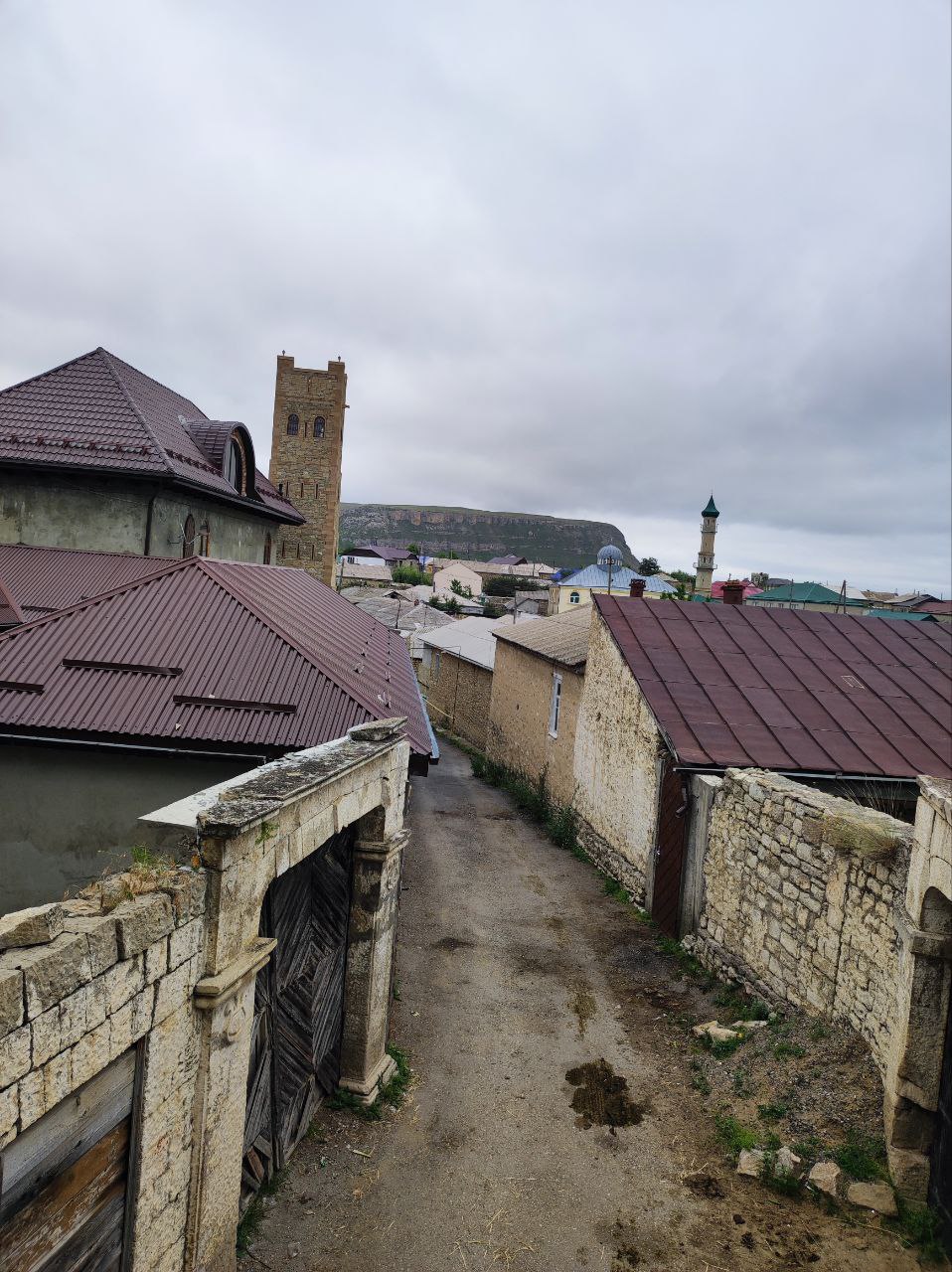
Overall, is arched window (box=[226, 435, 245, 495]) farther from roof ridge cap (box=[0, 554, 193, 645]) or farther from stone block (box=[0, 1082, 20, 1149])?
stone block (box=[0, 1082, 20, 1149])

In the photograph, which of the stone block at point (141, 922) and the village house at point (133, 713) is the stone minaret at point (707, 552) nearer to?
the village house at point (133, 713)

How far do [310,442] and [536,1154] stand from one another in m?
36.3

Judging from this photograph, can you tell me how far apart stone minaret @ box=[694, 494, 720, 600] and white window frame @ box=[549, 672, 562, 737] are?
36180mm

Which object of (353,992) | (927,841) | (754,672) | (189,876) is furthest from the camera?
(754,672)

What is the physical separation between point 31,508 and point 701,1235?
49.4 feet

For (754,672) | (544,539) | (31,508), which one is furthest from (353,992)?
(544,539)

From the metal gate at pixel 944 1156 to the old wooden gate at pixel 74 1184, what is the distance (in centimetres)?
490

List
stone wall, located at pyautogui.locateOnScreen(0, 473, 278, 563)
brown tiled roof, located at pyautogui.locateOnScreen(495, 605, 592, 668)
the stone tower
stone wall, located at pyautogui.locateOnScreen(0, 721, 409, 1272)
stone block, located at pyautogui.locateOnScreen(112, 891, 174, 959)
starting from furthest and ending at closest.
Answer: the stone tower
brown tiled roof, located at pyautogui.locateOnScreen(495, 605, 592, 668)
stone wall, located at pyautogui.locateOnScreen(0, 473, 278, 563)
stone block, located at pyautogui.locateOnScreen(112, 891, 174, 959)
stone wall, located at pyautogui.locateOnScreen(0, 721, 409, 1272)

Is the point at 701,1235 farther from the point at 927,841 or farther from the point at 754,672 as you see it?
the point at 754,672

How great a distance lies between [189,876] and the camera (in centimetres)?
390

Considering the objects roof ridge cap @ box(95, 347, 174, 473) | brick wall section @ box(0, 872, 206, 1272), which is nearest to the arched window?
roof ridge cap @ box(95, 347, 174, 473)

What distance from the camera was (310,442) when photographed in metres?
38.9

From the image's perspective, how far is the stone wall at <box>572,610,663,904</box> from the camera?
11781mm

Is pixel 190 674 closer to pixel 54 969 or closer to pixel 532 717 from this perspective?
pixel 54 969
